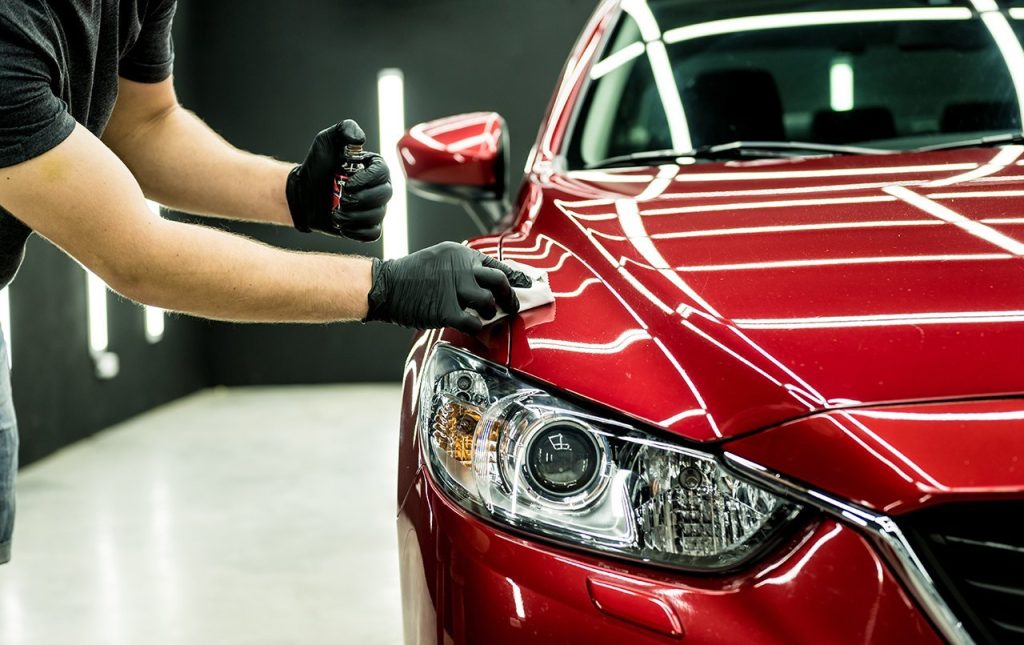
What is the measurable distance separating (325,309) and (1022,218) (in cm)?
74

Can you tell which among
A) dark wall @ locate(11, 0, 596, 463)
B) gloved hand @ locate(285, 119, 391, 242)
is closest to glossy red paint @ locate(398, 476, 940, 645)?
gloved hand @ locate(285, 119, 391, 242)

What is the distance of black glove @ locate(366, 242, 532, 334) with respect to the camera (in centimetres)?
109

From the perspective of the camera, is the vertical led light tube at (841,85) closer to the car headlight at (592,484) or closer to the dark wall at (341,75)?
the car headlight at (592,484)

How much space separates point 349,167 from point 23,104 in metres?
0.55

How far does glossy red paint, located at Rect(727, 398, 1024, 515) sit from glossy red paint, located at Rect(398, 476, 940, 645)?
0.14 ft

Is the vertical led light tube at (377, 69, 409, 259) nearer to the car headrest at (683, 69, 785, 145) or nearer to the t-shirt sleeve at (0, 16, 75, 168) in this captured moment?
the car headrest at (683, 69, 785, 145)

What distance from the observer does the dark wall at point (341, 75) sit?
5520 mm

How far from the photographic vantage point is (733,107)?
6.13 ft

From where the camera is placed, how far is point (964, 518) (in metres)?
0.82

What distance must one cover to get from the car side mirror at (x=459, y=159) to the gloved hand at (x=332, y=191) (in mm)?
213

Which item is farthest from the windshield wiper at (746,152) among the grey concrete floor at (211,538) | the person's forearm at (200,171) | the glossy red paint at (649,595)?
the grey concrete floor at (211,538)

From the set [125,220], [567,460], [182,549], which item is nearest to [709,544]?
[567,460]

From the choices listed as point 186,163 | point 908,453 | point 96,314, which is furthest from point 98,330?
point 908,453

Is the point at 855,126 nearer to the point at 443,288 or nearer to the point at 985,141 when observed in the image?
the point at 985,141
